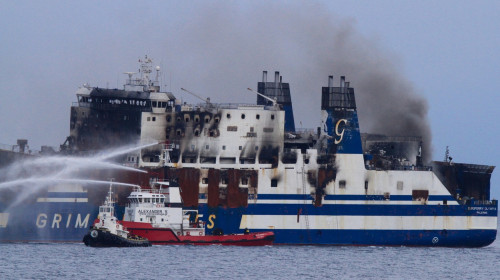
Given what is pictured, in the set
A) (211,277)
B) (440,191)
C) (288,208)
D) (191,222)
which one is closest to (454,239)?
(440,191)

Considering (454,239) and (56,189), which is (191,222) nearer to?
(56,189)

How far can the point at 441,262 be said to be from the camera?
7669cm

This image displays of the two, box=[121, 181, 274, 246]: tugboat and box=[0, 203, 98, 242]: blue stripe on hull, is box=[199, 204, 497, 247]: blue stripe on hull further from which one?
box=[0, 203, 98, 242]: blue stripe on hull

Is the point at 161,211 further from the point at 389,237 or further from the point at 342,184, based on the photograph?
the point at 389,237

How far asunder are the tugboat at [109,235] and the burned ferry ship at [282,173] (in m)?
4.84

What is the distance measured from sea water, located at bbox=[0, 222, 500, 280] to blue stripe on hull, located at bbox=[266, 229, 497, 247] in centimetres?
47

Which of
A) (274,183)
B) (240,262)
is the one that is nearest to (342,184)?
(274,183)

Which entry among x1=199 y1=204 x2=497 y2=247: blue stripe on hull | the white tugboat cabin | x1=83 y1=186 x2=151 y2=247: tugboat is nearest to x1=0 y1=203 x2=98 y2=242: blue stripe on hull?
the white tugboat cabin

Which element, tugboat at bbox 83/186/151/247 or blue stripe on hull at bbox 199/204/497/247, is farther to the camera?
blue stripe on hull at bbox 199/204/497/247

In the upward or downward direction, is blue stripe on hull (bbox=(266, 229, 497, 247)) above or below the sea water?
above

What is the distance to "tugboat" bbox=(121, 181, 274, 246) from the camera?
78.9 m

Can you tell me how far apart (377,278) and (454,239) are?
1771 cm

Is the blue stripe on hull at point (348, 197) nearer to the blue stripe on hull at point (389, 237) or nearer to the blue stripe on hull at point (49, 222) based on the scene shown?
the blue stripe on hull at point (389, 237)

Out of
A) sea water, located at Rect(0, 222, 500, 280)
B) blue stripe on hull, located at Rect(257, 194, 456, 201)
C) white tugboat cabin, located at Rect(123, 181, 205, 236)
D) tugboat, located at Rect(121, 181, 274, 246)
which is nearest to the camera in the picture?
sea water, located at Rect(0, 222, 500, 280)
